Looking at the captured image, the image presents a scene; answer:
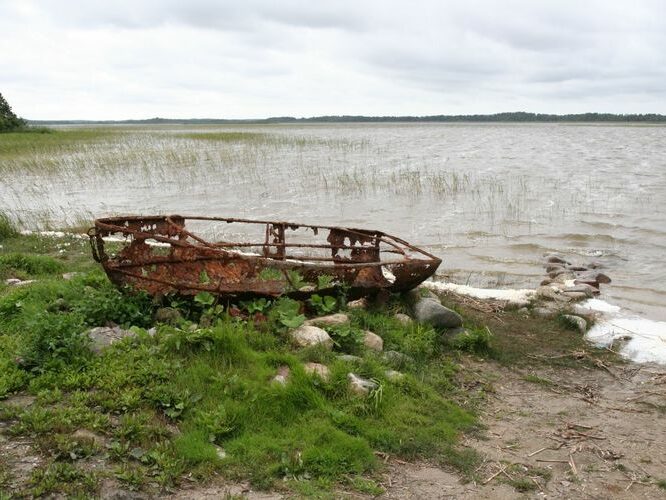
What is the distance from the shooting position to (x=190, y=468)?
3930mm

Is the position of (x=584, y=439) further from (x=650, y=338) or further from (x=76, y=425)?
(x=76, y=425)

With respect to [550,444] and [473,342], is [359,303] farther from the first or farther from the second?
[550,444]

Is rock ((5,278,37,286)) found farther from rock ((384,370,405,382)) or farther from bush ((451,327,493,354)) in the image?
bush ((451,327,493,354))

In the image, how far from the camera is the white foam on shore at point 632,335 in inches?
277

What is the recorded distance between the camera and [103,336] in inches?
207

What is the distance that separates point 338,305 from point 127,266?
2.30 m

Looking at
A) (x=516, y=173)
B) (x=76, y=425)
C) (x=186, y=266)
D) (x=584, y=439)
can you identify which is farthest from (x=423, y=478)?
(x=516, y=173)

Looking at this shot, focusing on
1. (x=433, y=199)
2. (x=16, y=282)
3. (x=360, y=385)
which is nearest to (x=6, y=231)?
(x=16, y=282)

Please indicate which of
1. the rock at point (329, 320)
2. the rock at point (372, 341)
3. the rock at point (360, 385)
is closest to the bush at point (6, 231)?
the rock at point (329, 320)

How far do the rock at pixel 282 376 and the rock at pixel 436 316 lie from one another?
2.19m

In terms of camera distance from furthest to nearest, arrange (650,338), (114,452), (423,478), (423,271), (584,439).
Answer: (650,338) < (423,271) < (584,439) < (423,478) < (114,452)

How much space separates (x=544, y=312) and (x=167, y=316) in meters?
4.97

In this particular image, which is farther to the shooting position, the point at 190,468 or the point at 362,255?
the point at 362,255

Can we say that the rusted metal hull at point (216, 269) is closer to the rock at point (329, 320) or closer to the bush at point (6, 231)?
the rock at point (329, 320)
